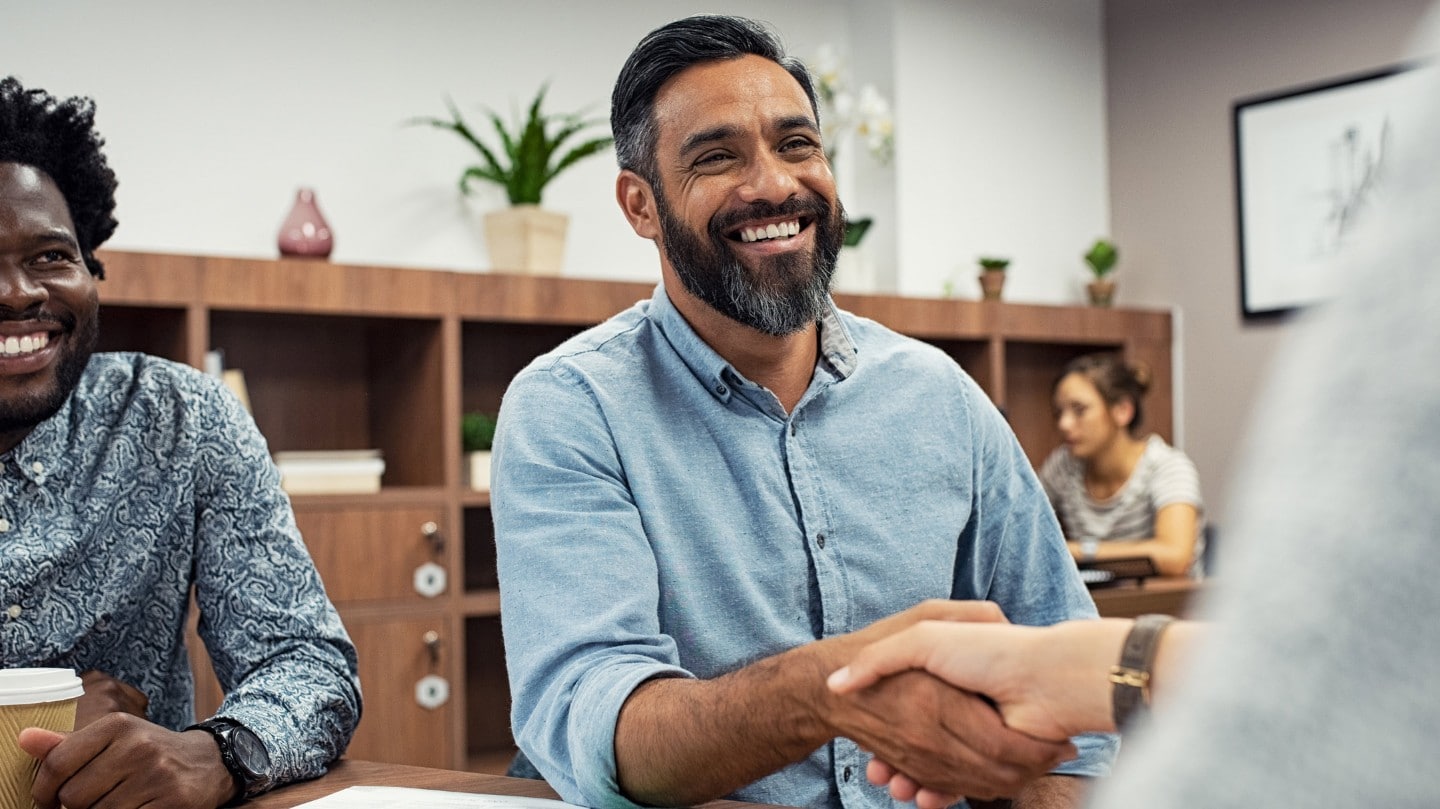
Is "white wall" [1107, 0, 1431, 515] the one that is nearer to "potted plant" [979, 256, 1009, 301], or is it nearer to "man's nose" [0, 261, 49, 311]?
"potted plant" [979, 256, 1009, 301]

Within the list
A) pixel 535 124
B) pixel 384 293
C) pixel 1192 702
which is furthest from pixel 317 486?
pixel 1192 702

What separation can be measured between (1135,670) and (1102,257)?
16.5ft

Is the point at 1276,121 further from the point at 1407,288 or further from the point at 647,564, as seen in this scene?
the point at 1407,288

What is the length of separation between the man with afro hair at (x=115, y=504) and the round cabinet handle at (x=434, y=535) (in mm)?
2112

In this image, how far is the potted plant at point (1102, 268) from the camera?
5.66 meters

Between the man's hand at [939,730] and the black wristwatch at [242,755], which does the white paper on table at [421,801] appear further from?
the man's hand at [939,730]

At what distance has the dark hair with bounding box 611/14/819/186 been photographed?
166cm

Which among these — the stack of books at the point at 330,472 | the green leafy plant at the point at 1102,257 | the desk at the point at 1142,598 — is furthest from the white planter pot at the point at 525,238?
the green leafy plant at the point at 1102,257

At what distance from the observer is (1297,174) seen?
5.35m

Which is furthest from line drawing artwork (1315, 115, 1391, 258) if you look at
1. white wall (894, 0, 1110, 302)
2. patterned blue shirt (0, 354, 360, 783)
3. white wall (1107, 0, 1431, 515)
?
patterned blue shirt (0, 354, 360, 783)

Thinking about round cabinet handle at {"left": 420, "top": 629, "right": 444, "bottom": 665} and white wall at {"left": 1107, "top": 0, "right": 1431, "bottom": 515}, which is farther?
white wall at {"left": 1107, "top": 0, "right": 1431, "bottom": 515}

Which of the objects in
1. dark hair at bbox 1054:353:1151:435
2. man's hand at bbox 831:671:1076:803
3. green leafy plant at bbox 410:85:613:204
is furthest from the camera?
dark hair at bbox 1054:353:1151:435

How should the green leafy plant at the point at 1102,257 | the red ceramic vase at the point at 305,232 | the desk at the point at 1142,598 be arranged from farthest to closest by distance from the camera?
the green leafy plant at the point at 1102,257, the red ceramic vase at the point at 305,232, the desk at the point at 1142,598

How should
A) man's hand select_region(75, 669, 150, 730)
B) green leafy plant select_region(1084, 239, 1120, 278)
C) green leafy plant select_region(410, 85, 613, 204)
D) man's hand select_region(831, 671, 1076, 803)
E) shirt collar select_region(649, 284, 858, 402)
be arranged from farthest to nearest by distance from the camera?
1. green leafy plant select_region(1084, 239, 1120, 278)
2. green leafy plant select_region(410, 85, 613, 204)
3. shirt collar select_region(649, 284, 858, 402)
4. man's hand select_region(75, 669, 150, 730)
5. man's hand select_region(831, 671, 1076, 803)
